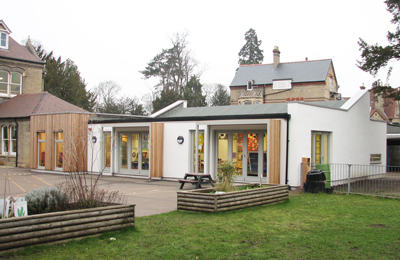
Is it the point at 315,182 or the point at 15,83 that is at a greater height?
the point at 15,83

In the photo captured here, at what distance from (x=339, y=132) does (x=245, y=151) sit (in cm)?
451

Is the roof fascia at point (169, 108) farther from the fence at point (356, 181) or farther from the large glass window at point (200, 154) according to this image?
the fence at point (356, 181)

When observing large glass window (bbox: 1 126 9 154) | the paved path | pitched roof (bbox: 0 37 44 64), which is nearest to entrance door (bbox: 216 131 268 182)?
the paved path

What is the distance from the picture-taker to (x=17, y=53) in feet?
107

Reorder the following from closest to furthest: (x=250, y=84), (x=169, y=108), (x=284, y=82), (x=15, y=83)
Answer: (x=169, y=108) < (x=15, y=83) < (x=284, y=82) < (x=250, y=84)

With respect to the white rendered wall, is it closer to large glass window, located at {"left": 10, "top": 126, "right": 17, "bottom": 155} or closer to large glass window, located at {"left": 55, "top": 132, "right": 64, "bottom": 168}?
large glass window, located at {"left": 55, "top": 132, "right": 64, "bottom": 168}

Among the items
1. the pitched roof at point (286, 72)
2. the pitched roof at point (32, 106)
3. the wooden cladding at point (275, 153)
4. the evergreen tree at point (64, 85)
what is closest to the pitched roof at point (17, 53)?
the pitched roof at point (32, 106)

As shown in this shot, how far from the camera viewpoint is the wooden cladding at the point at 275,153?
47.5 feet

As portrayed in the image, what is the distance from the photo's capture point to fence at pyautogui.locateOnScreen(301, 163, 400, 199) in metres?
13.9

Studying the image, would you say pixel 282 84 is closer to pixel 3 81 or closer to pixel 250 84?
pixel 250 84

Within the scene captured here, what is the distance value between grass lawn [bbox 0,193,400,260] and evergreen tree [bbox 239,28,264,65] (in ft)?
187

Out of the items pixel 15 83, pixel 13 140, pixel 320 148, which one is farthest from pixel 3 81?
pixel 320 148

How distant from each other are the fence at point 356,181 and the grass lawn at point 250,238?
13.0ft

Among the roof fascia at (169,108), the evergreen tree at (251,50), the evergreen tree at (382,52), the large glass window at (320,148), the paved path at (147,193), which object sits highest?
the evergreen tree at (251,50)
